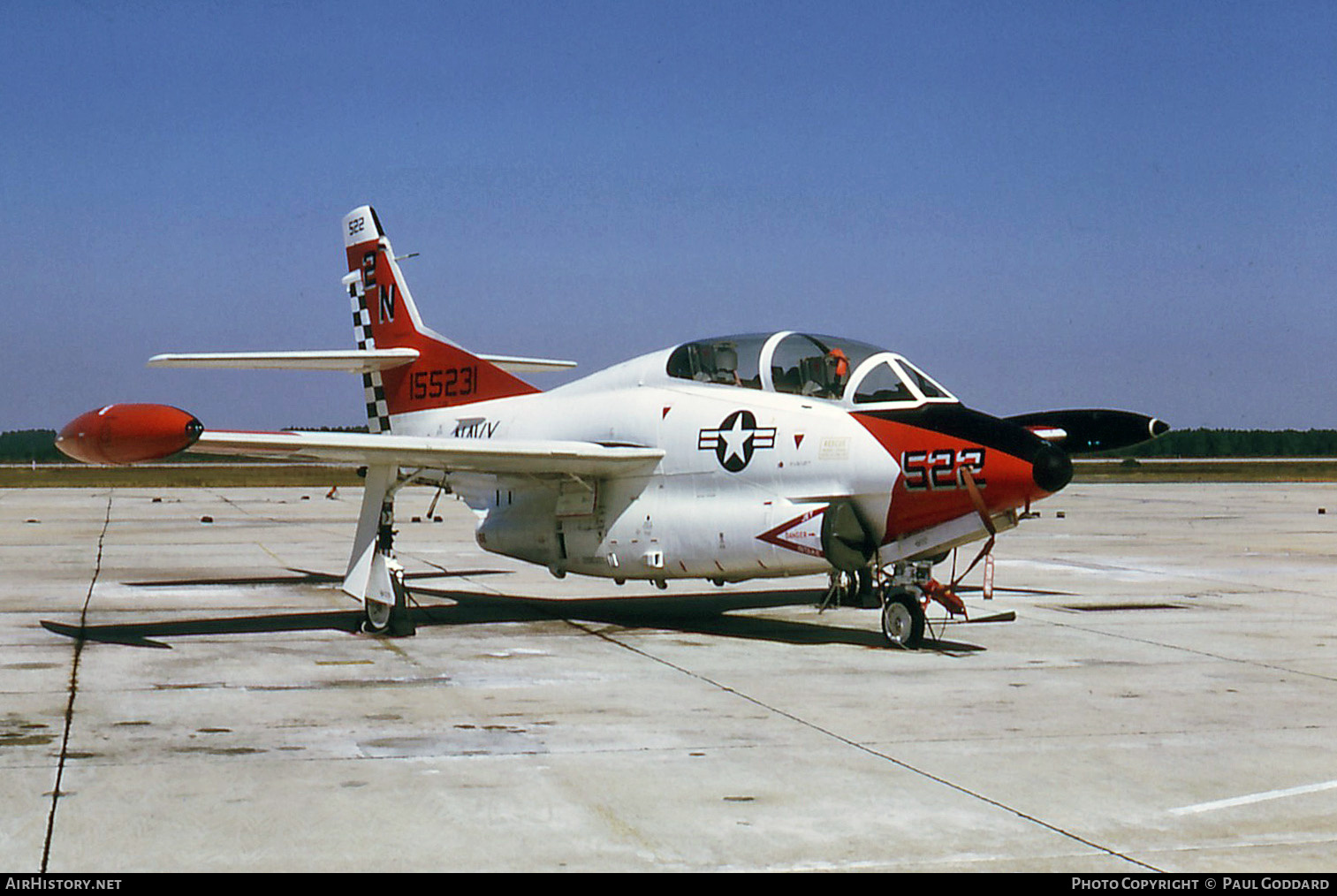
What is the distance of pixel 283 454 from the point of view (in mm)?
13586

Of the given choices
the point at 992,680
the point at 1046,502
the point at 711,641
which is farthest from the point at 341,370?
the point at 1046,502

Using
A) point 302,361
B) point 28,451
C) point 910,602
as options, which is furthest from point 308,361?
point 28,451

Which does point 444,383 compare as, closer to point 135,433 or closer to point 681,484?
point 681,484

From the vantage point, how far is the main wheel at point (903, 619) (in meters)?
12.4

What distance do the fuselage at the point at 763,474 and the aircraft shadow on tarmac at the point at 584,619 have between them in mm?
792

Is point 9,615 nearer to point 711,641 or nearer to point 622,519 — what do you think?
point 622,519

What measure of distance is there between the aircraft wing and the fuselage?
0.44 m

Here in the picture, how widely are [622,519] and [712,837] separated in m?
7.93

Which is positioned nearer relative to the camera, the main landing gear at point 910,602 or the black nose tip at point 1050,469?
the black nose tip at point 1050,469

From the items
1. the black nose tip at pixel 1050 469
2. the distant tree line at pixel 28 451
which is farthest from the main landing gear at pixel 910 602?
the distant tree line at pixel 28 451

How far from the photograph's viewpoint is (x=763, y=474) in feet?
42.4

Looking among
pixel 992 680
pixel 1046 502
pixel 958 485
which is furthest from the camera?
pixel 1046 502

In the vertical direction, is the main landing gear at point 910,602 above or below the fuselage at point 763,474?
below

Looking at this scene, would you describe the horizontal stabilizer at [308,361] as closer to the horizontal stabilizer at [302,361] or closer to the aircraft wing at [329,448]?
Answer: the horizontal stabilizer at [302,361]
